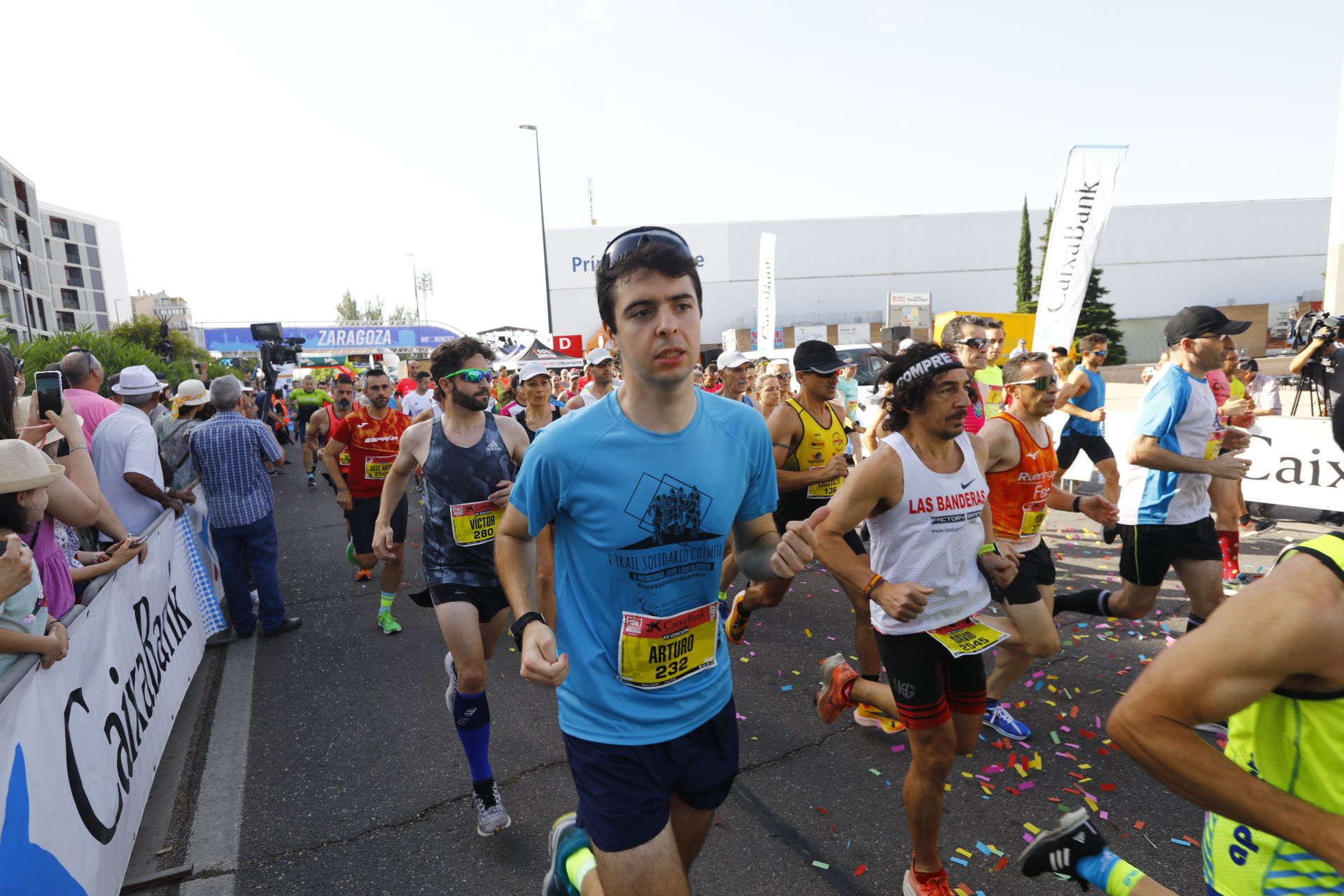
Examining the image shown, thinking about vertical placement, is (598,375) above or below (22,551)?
above

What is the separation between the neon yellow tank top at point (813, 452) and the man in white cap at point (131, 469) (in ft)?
14.8

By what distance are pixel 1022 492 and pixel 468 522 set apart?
290 cm

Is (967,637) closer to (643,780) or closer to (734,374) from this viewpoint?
(643,780)

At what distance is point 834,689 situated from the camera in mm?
3471

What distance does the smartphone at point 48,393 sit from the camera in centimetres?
397

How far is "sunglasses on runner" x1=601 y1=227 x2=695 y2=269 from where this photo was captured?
6.45 ft

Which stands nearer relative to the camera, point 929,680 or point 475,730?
point 929,680

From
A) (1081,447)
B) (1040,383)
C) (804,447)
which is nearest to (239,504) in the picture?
(804,447)

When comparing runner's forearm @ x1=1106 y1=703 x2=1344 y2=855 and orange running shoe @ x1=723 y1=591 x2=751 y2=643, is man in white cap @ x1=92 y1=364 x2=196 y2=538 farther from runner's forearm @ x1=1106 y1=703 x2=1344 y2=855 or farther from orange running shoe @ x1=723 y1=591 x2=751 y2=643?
runner's forearm @ x1=1106 y1=703 x2=1344 y2=855

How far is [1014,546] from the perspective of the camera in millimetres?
3967

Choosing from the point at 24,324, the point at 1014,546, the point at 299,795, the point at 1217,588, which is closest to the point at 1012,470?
the point at 1014,546

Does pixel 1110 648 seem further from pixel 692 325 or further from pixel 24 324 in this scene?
pixel 24 324

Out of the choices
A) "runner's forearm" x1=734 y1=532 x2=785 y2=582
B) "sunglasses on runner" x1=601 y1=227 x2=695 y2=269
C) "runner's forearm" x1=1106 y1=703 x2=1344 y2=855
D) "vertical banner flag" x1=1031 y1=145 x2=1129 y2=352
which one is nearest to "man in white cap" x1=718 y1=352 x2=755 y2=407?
"vertical banner flag" x1=1031 y1=145 x2=1129 y2=352

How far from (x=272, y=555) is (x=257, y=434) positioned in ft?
3.27
